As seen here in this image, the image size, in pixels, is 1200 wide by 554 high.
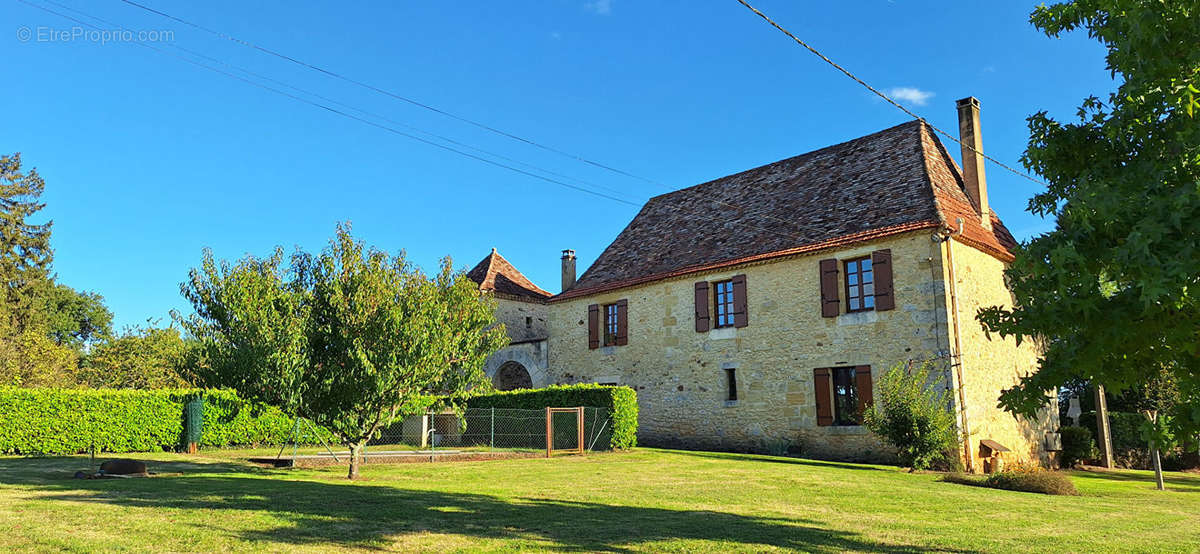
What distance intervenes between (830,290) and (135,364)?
106 ft

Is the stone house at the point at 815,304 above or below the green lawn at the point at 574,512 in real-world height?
above

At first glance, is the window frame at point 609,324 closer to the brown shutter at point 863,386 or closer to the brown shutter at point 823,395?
the brown shutter at point 823,395

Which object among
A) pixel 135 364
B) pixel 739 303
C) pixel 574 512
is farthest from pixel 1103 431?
pixel 135 364

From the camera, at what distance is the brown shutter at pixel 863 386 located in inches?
706

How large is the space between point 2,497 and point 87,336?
150 ft

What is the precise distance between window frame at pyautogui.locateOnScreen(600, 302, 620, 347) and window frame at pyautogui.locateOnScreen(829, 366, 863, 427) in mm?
7469

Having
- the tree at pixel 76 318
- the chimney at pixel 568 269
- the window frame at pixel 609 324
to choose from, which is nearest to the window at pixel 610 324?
the window frame at pixel 609 324

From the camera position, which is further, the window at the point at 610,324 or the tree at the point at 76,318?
the tree at the point at 76,318

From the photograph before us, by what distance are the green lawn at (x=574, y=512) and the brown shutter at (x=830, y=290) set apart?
5.40 metres

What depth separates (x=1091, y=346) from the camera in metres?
5.23

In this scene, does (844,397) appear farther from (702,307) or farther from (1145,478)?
(1145,478)

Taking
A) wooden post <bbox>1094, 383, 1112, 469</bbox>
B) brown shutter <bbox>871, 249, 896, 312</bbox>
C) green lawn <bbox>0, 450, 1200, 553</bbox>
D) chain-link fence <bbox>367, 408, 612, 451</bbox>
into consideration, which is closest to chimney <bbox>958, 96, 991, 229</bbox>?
brown shutter <bbox>871, 249, 896, 312</bbox>

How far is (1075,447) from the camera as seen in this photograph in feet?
66.7

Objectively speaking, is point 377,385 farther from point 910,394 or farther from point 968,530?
point 910,394
